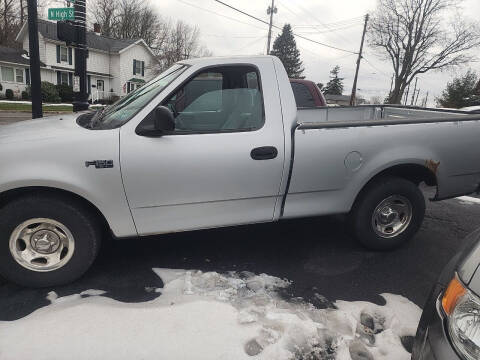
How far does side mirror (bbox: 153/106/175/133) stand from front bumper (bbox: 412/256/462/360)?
6.56 feet

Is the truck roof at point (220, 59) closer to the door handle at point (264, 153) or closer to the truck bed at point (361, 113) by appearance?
the door handle at point (264, 153)

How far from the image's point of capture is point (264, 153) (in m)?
3.10

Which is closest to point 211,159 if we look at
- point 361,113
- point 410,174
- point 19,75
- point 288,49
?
point 410,174

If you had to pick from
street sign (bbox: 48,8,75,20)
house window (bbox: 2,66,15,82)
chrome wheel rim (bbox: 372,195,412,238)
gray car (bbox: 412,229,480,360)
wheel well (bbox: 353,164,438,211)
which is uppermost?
street sign (bbox: 48,8,75,20)

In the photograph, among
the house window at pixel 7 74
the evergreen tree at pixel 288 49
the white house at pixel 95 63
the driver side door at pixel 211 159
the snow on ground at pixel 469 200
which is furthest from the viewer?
the evergreen tree at pixel 288 49

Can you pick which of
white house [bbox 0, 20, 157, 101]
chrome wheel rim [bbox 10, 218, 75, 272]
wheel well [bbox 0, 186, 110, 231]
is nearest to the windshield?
wheel well [bbox 0, 186, 110, 231]

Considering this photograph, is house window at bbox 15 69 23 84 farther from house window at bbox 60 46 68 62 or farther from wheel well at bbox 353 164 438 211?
wheel well at bbox 353 164 438 211

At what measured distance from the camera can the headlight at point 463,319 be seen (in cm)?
145

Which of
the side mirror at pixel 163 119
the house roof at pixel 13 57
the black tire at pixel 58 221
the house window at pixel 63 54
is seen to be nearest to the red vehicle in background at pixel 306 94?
the side mirror at pixel 163 119

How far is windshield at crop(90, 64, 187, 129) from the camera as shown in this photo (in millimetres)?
2987

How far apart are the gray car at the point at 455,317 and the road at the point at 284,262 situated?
1.25 metres

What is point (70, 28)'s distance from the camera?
6.36m

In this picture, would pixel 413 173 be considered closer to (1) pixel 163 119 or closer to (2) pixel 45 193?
(1) pixel 163 119

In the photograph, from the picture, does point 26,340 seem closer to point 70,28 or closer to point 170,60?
point 70,28
